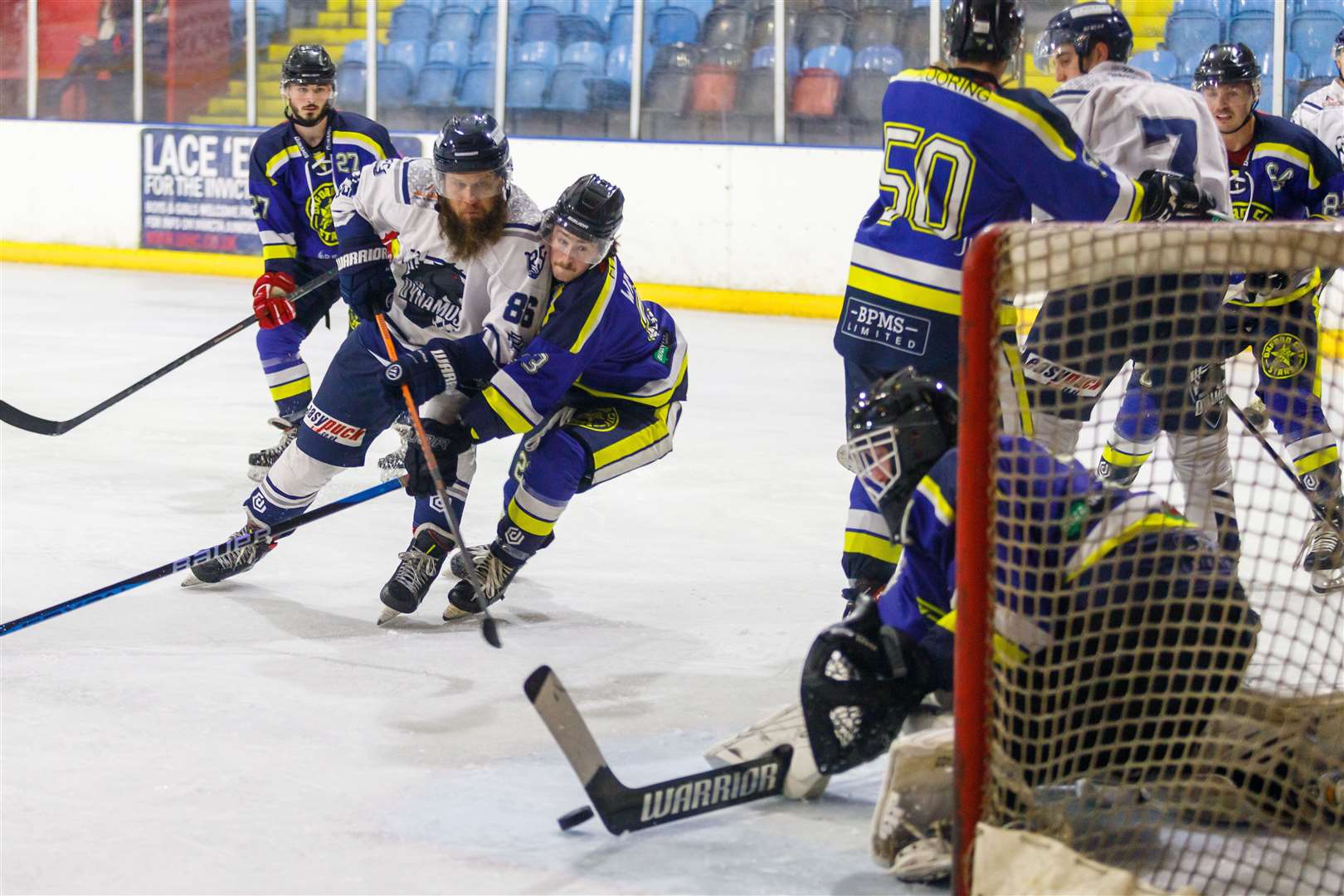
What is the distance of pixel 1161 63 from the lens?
754 centimetres

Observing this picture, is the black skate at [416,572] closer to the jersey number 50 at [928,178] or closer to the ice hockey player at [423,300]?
the ice hockey player at [423,300]

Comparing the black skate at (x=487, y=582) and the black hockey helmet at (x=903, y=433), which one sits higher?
the black hockey helmet at (x=903, y=433)

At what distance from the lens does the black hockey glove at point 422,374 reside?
3141 mm

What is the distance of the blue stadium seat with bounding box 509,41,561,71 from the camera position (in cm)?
899

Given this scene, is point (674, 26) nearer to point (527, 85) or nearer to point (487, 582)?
point (527, 85)

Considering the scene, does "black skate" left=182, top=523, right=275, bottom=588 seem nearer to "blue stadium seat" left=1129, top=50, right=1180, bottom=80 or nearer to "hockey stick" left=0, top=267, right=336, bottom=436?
"hockey stick" left=0, top=267, right=336, bottom=436

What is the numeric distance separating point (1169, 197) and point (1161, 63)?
201 inches

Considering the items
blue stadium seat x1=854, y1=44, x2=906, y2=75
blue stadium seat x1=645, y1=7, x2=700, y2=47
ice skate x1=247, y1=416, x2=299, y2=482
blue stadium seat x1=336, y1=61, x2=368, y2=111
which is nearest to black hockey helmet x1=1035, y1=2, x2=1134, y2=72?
ice skate x1=247, y1=416, x2=299, y2=482

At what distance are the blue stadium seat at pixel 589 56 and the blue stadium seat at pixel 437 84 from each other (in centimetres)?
77

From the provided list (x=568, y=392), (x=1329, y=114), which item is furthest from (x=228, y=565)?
(x=1329, y=114)

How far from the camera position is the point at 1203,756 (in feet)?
7.02

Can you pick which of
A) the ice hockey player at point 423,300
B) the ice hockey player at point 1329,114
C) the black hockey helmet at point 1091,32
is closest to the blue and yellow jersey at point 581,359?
the ice hockey player at point 423,300

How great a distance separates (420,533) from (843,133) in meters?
5.25

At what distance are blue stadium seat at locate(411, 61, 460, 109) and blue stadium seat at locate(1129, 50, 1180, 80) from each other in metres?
3.75
